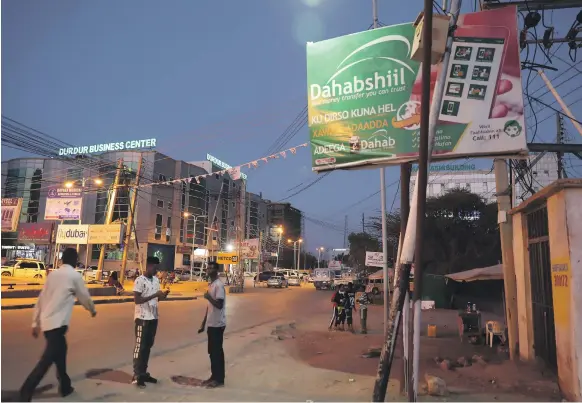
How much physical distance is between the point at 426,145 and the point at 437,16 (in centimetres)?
161

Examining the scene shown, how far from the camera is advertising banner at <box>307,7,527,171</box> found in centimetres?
647

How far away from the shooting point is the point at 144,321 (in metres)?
6.38

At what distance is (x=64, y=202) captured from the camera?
29.2 m

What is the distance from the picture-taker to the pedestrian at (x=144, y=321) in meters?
6.21

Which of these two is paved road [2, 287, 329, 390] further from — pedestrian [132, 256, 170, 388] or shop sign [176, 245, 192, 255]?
shop sign [176, 245, 192, 255]

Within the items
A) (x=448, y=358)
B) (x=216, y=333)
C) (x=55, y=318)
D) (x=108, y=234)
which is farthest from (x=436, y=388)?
(x=108, y=234)

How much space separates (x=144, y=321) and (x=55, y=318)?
1375mm

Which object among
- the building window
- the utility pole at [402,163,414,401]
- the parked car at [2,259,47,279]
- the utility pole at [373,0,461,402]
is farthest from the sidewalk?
the building window

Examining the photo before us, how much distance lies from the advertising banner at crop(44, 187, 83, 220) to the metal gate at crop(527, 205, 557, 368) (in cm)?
2788

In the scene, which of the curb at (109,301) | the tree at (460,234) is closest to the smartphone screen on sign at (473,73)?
the curb at (109,301)

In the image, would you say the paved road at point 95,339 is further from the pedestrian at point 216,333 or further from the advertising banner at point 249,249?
the advertising banner at point 249,249

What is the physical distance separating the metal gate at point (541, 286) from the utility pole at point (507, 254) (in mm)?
1268

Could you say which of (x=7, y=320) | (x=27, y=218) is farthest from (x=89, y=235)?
(x=27, y=218)

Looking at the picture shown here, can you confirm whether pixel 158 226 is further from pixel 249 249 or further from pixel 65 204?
pixel 65 204
